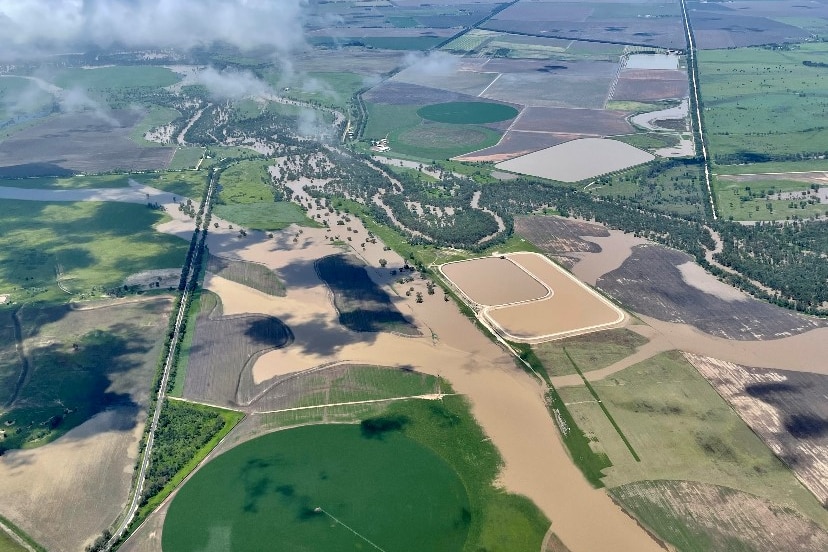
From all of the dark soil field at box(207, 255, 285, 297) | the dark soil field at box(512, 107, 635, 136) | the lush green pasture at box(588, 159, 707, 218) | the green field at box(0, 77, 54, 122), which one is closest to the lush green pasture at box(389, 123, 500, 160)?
the dark soil field at box(512, 107, 635, 136)

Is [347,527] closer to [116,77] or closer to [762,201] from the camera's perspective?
[762,201]

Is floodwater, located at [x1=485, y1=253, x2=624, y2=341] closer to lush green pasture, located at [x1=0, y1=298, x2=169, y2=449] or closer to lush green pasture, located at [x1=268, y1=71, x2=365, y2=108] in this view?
lush green pasture, located at [x1=0, y1=298, x2=169, y2=449]

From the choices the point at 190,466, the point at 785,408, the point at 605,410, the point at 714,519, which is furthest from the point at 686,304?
the point at 190,466

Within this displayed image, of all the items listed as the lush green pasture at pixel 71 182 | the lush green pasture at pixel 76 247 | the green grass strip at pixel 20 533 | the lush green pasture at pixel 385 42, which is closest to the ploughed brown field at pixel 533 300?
the lush green pasture at pixel 76 247

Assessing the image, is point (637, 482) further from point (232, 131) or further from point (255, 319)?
point (232, 131)

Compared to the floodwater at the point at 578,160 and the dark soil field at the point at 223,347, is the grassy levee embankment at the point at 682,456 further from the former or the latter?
the floodwater at the point at 578,160
